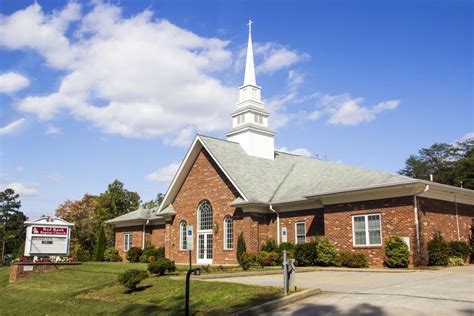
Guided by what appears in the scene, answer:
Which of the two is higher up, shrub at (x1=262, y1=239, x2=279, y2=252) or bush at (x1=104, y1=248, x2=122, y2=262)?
shrub at (x1=262, y1=239, x2=279, y2=252)

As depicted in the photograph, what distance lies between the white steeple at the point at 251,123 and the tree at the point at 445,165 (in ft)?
95.7

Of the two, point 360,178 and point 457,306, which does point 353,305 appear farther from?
point 360,178

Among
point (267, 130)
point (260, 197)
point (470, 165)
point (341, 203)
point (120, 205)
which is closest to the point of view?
point (341, 203)

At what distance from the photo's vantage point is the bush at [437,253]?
21.4 meters

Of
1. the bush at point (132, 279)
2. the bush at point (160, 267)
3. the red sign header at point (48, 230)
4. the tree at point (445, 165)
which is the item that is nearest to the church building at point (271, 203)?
the red sign header at point (48, 230)

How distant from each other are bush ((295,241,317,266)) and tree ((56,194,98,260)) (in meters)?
27.4

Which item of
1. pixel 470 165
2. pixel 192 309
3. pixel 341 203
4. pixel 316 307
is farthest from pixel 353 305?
pixel 470 165

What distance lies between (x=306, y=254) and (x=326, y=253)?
1.20m

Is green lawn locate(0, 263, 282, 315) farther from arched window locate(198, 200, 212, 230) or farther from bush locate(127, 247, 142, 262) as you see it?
bush locate(127, 247, 142, 262)

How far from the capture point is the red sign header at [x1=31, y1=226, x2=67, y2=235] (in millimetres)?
27005

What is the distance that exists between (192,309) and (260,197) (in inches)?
638

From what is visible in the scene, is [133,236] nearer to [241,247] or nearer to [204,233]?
[204,233]

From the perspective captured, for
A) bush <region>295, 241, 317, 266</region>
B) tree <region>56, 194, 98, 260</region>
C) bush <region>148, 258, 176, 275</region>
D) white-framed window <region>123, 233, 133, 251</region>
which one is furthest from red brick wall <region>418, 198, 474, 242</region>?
tree <region>56, 194, 98, 260</region>

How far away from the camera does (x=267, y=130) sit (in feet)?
111
